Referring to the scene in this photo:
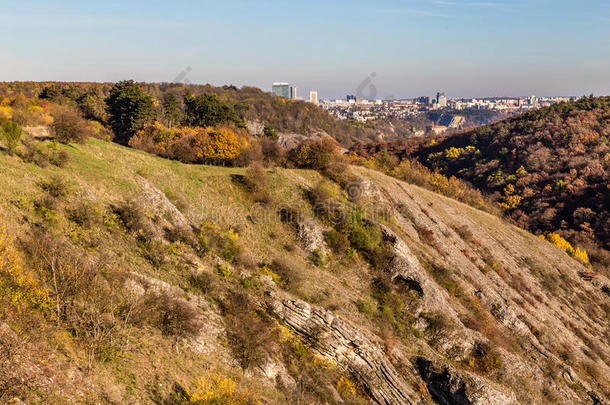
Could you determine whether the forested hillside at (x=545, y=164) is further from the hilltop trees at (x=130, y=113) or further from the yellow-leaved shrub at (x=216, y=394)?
the yellow-leaved shrub at (x=216, y=394)

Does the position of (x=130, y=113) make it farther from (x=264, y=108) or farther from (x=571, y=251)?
(x=264, y=108)

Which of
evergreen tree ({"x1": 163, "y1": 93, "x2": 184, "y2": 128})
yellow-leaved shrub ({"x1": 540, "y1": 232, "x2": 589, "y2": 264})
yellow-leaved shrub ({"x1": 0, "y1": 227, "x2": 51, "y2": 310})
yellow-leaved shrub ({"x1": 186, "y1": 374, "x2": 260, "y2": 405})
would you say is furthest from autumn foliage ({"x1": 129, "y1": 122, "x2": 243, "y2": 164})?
yellow-leaved shrub ({"x1": 540, "y1": 232, "x2": 589, "y2": 264})

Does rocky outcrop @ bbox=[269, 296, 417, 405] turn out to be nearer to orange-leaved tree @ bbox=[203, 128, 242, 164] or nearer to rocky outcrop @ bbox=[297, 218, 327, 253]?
rocky outcrop @ bbox=[297, 218, 327, 253]

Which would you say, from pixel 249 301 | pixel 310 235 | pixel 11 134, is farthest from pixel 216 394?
pixel 11 134

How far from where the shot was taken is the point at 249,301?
1908 cm

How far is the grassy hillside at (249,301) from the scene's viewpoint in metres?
12.0

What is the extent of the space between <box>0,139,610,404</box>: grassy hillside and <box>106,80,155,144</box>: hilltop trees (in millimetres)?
25413

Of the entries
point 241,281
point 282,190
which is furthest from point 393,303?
point 282,190

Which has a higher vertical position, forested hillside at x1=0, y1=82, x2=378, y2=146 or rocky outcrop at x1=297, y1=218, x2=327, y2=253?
forested hillside at x1=0, y1=82, x2=378, y2=146

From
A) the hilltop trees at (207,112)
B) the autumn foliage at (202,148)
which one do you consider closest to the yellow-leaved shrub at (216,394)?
the autumn foliage at (202,148)

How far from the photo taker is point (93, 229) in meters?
18.0

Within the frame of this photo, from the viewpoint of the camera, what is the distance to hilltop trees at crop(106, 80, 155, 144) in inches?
2046

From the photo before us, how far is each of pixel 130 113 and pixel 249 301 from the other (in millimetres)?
46480

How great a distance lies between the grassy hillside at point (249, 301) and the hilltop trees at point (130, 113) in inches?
1001
